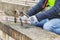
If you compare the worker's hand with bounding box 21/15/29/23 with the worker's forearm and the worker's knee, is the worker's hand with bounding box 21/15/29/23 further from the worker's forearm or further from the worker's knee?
the worker's knee

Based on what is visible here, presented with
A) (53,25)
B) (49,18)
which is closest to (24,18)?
(49,18)

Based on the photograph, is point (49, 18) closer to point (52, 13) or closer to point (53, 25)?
point (52, 13)

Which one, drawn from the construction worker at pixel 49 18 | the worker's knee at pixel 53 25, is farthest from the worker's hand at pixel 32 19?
the worker's knee at pixel 53 25

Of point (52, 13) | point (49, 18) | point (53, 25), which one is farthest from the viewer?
point (49, 18)

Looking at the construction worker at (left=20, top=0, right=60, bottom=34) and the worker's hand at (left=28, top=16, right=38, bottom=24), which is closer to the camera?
the construction worker at (left=20, top=0, right=60, bottom=34)

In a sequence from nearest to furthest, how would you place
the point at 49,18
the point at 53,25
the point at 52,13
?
the point at 53,25 < the point at 52,13 < the point at 49,18

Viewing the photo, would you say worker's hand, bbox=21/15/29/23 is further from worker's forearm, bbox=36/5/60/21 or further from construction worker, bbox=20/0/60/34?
worker's forearm, bbox=36/5/60/21

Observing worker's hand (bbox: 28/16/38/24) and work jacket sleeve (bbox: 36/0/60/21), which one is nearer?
work jacket sleeve (bbox: 36/0/60/21)

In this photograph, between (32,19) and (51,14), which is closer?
(51,14)

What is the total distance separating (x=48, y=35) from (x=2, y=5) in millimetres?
5219

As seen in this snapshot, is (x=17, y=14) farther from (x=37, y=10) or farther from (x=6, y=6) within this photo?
(x=6, y=6)

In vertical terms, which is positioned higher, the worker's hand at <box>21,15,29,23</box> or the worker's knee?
the worker's knee

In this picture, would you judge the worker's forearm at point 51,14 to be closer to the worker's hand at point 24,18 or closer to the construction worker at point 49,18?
the construction worker at point 49,18

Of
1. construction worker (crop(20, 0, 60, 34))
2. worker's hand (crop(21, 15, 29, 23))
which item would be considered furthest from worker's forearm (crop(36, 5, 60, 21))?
worker's hand (crop(21, 15, 29, 23))
